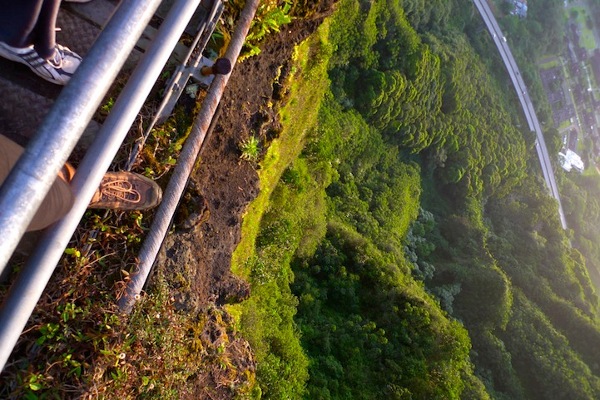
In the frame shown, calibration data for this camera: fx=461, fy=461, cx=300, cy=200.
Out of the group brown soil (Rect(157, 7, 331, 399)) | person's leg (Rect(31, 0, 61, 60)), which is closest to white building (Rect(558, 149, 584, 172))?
brown soil (Rect(157, 7, 331, 399))

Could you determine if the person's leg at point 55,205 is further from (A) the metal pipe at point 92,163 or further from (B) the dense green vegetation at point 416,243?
(B) the dense green vegetation at point 416,243

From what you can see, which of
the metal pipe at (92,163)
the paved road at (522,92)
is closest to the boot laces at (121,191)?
the metal pipe at (92,163)

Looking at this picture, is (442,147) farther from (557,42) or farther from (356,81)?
(557,42)

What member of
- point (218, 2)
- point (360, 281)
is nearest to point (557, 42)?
point (360, 281)

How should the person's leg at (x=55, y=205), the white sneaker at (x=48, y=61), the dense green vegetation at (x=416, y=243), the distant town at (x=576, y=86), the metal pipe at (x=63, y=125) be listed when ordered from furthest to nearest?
the distant town at (x=576, y=86)
the dense green vegetation at (x=416, y=243)
the white sneaker at (x=48, y=61)
the person's leg at (x=55, y=205)
the metal pipe at (x=63, y=125)

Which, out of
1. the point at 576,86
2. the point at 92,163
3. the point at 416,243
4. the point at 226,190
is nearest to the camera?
the point at 92,163

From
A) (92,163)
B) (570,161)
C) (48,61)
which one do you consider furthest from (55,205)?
(570,161)

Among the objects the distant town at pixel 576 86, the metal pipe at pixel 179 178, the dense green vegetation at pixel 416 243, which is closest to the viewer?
the metal pipe at pixel 179 178

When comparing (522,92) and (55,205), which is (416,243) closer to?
(522,92)
